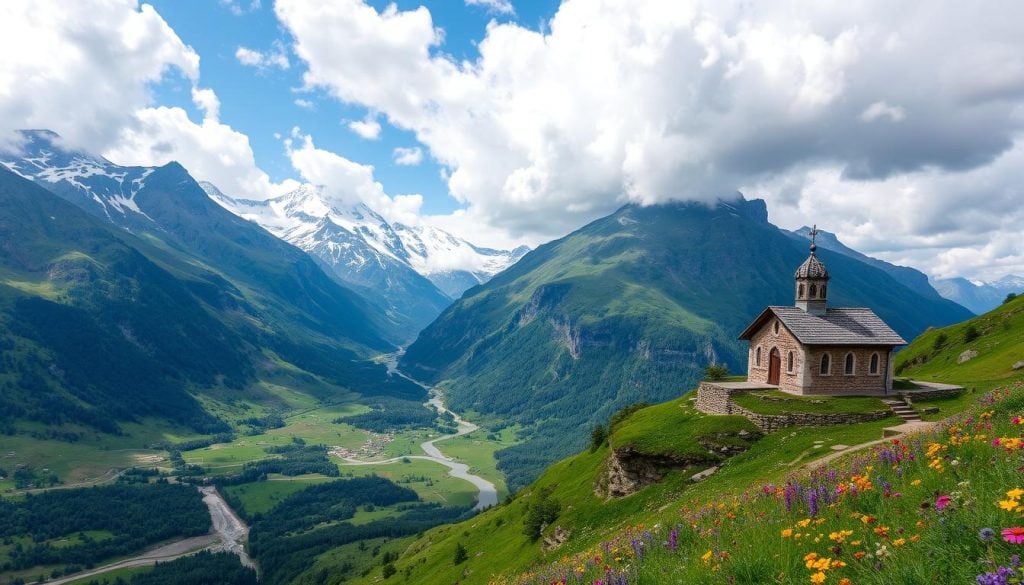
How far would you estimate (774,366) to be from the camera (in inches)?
2315

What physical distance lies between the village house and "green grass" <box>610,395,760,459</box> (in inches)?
366

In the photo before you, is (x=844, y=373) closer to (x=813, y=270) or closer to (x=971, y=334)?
(x=813, y=270)

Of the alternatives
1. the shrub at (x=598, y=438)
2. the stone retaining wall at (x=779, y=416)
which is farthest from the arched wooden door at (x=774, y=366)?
the shrub at (x=598, y=438)

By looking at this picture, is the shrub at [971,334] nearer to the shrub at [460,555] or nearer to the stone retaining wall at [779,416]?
the stone retaining wall at [779,416]

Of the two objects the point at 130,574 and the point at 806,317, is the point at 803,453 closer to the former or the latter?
the point at 806,317

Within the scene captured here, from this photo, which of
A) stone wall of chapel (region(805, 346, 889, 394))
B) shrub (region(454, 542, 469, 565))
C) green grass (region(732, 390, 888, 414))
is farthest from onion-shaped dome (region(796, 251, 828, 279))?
shrub (region(454, 542, 469, 565))

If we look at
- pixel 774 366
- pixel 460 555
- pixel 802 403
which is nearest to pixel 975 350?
pixel 774 366

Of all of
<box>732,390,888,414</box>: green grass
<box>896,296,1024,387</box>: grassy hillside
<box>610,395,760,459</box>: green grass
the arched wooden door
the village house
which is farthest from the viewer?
<box>896,296,1024,387</box>: grassy hillside

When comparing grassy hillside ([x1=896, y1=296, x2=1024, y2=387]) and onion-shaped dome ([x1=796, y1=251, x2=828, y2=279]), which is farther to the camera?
grassy hillside ([x1=896, y1=296, x2=1024, y2=387])

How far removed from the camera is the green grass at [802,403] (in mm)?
47188

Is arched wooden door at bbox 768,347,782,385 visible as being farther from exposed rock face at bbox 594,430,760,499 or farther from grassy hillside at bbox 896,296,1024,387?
grassy hillside at bbox 896,296,1024,387

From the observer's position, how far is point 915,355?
311 ft

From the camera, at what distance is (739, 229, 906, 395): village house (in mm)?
52969

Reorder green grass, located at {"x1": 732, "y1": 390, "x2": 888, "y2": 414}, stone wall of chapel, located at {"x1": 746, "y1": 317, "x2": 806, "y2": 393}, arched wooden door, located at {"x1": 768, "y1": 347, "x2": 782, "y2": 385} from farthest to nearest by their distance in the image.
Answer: arched wooden door, located at {"x1": 768, "y1": 347, "x2": 782, "y2": 385}
stone wall of chapel, located at {"x1": 746, "y1": 317, "x2": 806, "y2": 393}
green grass, located at {"x1": 732, "y1": 390, "x2": 888, "y2": 414}
